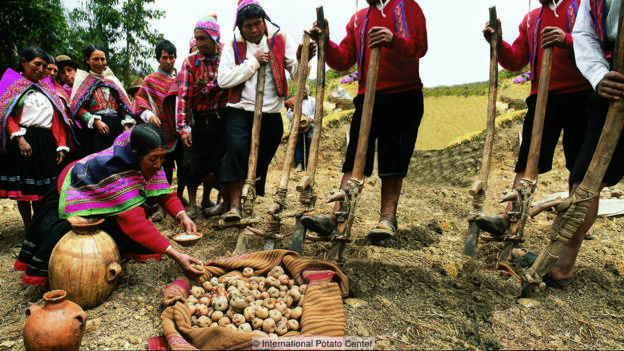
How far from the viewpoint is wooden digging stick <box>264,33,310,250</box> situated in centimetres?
318

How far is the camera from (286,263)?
2.77 metres

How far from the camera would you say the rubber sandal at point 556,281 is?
8.36ft

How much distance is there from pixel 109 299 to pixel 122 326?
0.35 meters

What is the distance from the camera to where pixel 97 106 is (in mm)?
4301

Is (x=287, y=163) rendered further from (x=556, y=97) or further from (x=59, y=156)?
(x=59, y=156)

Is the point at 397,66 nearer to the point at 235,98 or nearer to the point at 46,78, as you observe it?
the point at 235,98

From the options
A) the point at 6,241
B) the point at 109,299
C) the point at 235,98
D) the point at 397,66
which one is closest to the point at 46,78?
the point at 6,241

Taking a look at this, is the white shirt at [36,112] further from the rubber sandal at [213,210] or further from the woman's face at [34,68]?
the rubber sandal at [213,210]

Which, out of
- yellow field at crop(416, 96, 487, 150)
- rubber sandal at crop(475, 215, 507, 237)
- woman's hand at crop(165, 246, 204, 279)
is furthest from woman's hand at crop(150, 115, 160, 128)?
yellow field at crop(416, 96, 487, 150)

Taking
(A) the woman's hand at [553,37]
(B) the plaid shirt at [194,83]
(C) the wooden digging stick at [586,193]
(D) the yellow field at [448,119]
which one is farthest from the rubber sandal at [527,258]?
(D) the yellow field at [448,119]

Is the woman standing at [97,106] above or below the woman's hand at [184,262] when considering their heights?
above

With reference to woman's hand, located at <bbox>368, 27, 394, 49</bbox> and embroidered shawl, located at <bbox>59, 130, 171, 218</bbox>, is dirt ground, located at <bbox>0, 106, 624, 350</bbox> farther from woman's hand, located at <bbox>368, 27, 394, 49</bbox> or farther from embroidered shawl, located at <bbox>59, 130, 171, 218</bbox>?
woman's hand, located at <bbox>368, 27, 394, 49</bbox>

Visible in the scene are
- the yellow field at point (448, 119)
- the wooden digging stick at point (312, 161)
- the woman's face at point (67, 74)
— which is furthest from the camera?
the yellow field at point (448, 119)

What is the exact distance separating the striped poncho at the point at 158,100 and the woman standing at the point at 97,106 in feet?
0.67
